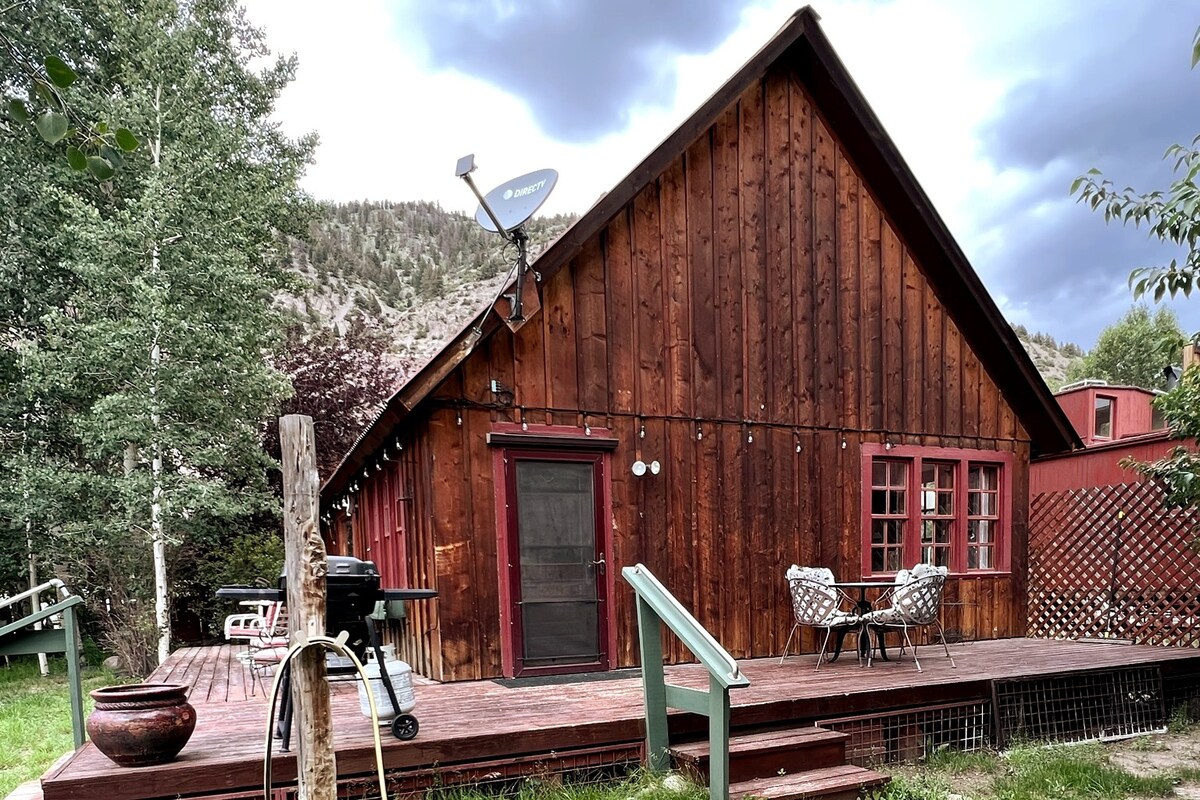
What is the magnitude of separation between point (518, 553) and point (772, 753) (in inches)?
84.9

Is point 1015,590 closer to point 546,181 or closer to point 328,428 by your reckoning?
point 546,181

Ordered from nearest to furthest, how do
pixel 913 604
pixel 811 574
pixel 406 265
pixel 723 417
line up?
1. pixel 913 604
2. pixel 811 574
3. pixel 723 417
4. pixel 406 265

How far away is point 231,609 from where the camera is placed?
10.0 m

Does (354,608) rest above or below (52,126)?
below

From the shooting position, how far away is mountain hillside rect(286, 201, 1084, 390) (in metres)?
32.5

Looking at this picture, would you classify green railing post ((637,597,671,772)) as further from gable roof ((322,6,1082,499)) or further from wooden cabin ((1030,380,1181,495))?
wooden cabin ((1030,380,1181,495))

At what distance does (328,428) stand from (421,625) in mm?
7531

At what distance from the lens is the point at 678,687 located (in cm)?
381

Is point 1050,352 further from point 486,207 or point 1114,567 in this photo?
point 486,207

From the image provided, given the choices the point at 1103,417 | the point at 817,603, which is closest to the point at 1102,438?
the point at 1103,417

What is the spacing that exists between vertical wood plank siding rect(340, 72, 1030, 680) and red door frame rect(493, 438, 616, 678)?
0.07 metres

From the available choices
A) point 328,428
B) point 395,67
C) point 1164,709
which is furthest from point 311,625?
point 395,67

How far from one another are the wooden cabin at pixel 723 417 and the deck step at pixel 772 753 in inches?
66.4

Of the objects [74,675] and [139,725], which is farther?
[74,675]
